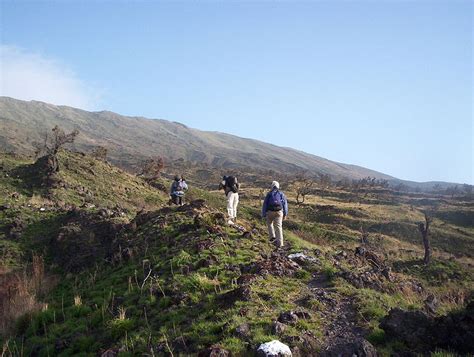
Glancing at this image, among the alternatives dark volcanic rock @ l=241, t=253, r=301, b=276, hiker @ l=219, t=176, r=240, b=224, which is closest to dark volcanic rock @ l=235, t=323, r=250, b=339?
dark volcanic rock @ l=241, t=253, r=301, b=276

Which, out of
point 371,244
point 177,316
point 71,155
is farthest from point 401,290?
point 71,155

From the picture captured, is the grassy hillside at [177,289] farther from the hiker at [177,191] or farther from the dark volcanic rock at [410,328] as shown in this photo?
the hiker at [177,191]

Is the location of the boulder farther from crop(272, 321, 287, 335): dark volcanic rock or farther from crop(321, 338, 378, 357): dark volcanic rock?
crop(321, 338, 378, 357): dark volcanic rock

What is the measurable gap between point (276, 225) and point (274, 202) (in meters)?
1.05

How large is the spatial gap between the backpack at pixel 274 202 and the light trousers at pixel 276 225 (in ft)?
0.58

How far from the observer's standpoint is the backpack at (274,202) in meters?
15.7

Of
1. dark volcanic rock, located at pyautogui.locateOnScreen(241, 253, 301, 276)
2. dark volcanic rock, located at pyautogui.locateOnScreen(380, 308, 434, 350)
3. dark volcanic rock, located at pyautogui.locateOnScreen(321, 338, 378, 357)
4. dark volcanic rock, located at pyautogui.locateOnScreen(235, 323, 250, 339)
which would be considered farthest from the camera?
dark volcanic rock, located at pyautogui.locateOnScreen(241, 253, 301, 276)

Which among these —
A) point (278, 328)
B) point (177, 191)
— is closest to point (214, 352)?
point (278, 328)

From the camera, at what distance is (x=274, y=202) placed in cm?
1573

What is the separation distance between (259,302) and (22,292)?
26.4ft

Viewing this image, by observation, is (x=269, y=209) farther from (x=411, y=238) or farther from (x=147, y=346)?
(x=411, y=238)

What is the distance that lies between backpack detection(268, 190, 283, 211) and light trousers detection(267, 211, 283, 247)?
176mm

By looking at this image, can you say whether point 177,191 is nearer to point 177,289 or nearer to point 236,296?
point 177,289

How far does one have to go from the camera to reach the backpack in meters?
15.7
